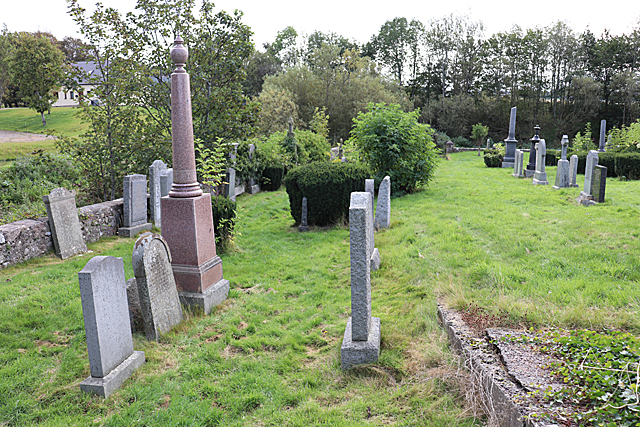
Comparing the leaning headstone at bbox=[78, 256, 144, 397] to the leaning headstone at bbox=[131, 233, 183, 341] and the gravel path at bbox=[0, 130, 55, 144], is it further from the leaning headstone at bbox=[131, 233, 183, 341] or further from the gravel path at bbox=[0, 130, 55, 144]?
the gravel path at bbox=[0, 130, 55, 144]

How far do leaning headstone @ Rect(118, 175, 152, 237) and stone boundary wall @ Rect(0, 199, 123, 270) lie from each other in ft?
1.10

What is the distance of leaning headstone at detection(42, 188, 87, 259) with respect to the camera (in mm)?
7512

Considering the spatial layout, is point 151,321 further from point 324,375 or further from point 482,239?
point 482,239

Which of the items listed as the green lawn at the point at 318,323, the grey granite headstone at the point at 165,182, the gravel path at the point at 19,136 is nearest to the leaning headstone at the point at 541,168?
the green lawn at the point at 318,323

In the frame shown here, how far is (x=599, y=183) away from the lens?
986 centimetres

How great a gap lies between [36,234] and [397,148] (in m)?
9.11

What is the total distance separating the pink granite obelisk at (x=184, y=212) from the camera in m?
5.36

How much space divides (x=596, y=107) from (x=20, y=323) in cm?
4334

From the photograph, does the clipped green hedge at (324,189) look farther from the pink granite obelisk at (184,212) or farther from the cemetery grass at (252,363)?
the pink granite obelisk at (184,212)

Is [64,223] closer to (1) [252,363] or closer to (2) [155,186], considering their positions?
(2) [155,186]

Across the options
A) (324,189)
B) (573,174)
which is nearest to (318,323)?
(324,189)

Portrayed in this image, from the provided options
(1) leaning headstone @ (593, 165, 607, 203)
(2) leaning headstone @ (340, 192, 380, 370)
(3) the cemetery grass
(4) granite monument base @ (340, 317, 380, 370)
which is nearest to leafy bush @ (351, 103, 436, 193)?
(1) leaning headstone @ (593, 165, 607, 203)

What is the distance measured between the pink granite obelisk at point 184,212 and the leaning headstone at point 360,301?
7.32 feet

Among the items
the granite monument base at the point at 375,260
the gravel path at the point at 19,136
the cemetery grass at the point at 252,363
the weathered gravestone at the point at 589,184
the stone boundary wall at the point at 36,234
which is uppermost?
the gravel path at the point at 19,136
